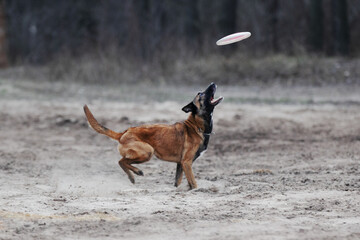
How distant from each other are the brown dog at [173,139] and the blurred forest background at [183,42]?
426 inches

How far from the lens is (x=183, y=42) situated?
22969 millimetres

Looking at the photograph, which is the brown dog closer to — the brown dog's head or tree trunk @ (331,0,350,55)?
the brown dog's head

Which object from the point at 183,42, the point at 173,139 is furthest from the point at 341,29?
the point at 173,139

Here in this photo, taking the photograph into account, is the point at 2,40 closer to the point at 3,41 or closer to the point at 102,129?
the point at 3,41

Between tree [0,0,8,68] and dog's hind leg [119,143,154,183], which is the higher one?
tree [0,0,8,68]

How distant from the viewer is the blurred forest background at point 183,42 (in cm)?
1986

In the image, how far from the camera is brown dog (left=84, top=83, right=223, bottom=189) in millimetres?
7707

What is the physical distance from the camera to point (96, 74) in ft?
66.9

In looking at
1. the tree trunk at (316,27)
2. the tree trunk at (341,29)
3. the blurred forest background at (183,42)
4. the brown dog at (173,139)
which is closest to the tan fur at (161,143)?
the brown dog at (173,139)

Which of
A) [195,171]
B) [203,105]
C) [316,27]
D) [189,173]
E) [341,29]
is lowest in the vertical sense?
[195,171]

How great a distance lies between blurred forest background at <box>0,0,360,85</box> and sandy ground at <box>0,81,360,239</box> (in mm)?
2606

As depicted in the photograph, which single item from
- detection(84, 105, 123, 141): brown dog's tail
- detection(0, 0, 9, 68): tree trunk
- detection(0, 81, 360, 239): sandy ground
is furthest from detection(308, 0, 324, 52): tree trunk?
detection(84, 105, 123, 141): brown dog's tail

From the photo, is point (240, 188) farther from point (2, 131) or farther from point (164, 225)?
point (2, 131)

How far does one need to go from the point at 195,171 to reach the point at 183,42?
46.0 ft
